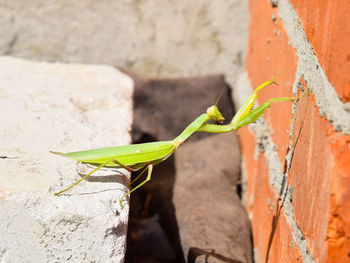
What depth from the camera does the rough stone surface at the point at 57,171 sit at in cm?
88

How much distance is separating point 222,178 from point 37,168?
71cm

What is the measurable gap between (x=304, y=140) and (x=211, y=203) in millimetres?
550

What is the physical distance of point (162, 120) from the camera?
1.73 meters

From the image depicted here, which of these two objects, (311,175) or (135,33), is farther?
(135,33)

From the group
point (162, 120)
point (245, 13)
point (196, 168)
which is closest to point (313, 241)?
point (196, 168)

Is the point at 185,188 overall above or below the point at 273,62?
below

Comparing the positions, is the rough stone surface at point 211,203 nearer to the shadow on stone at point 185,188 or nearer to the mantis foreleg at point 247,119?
the shadow on stone at point 185,188

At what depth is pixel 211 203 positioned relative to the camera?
4.60 feet

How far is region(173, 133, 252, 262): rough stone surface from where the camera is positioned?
3.89ft

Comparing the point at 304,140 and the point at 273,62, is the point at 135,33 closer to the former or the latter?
the point at 273,62

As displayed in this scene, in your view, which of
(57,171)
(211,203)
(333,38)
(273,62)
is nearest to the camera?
(333,38)

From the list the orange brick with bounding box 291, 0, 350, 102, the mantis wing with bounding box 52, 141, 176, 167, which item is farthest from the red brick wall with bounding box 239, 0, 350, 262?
the mantis wing with bounding box 52, 141, 176, 167

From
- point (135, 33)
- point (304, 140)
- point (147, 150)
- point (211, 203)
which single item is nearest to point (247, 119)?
point (304, 140)

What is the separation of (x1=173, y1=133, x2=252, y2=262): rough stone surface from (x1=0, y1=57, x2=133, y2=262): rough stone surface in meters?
0.28
